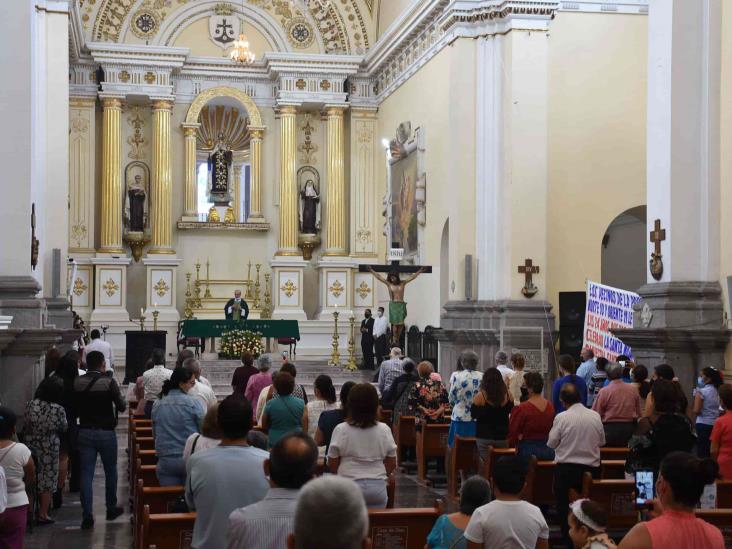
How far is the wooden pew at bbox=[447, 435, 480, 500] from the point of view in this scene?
11.0 meters

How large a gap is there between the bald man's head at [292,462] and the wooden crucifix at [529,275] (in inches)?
593

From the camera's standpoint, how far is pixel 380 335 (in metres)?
24.1

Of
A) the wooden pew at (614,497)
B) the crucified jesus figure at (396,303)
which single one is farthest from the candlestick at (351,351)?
the wooden pew at (614,497)

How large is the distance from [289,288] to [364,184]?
340cm

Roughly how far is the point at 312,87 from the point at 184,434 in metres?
20.8

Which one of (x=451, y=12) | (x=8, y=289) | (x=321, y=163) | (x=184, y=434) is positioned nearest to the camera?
(x=184, y=434)

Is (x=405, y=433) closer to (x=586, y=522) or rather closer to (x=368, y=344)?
(x=586, y=522)

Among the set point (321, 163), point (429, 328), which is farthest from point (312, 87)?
point (429, 328)

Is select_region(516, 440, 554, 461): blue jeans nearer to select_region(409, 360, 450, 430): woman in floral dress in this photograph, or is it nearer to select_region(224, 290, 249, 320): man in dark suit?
select_region(409, 360, 450, 430): woman in floral dress

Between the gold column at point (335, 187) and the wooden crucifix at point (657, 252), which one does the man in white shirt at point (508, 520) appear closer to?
the wooden crucifix at point (657, 252)

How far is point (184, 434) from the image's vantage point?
26.1 feet

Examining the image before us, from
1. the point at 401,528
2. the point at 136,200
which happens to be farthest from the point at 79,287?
the point at 401,528

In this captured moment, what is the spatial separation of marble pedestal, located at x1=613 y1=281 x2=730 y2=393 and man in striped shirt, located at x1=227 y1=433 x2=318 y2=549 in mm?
8558

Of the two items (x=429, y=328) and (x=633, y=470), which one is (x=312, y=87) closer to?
(x=429, y=328)
